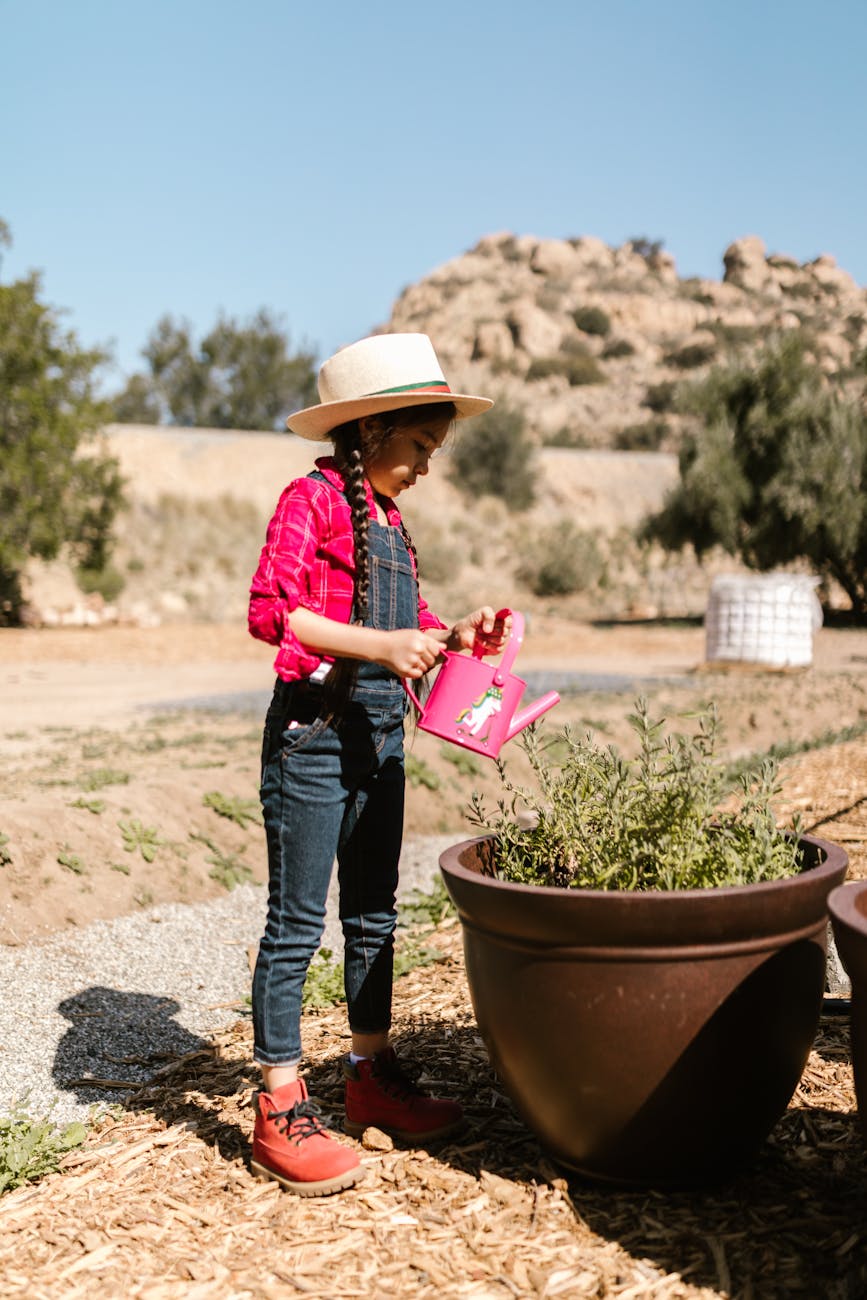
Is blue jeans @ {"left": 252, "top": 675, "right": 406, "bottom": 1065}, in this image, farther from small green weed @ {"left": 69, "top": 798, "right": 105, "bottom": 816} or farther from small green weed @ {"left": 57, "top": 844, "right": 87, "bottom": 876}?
small green weed @ {"left": 69, "top": 798, "right": 105, "bottom": 816}

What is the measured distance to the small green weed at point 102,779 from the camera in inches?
234

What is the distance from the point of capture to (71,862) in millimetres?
4934

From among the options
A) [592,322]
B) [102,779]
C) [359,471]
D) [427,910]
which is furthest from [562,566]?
[592,322]

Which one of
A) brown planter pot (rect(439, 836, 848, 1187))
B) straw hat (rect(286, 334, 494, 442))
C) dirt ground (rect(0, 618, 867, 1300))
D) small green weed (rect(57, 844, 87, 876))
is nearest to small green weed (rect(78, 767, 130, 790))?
dirt ground (rect(0, 618, 867, 1300))

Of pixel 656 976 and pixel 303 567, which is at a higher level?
pixel 303 567

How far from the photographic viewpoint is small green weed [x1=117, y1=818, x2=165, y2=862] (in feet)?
17.3

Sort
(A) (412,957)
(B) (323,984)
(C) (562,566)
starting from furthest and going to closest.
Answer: (C) (562,566), (A) (412,957), (B) (323,984)

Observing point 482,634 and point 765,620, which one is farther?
point 765,620

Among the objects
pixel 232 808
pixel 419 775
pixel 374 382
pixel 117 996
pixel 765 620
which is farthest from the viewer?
pixel 765 620

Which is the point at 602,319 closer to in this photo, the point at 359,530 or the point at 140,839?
the point at 140,839

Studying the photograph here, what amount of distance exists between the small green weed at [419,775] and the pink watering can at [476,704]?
14.0ft

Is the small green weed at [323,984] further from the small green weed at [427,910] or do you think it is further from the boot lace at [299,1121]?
the boot lace at [299,1121]

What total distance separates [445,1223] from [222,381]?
52828mm

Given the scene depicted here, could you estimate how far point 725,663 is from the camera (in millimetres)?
13727
